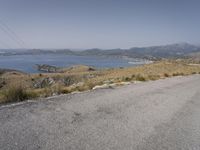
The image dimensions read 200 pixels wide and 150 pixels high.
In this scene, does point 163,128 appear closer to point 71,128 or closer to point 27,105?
point 71,128

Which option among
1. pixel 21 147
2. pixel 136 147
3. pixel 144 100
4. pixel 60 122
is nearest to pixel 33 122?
pixel 60 122

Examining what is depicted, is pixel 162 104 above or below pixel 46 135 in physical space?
below

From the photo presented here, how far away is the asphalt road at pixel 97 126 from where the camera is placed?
191 inches

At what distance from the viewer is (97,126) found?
599 cm

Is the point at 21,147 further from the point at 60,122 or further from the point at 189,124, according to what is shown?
the point at 189,124

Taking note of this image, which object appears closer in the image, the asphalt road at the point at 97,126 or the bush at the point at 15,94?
the asphalt road at the point at 97,126

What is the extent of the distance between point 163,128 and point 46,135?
3054mm

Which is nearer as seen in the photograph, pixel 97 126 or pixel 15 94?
pixel 97 126

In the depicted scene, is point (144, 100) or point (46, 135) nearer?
point (46, 135)

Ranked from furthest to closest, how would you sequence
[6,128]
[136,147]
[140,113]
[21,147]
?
[140,113] < [6,128] < [136,147] < [21,147]

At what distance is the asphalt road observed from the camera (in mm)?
4840

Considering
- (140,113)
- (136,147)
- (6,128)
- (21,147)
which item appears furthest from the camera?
(140,113)

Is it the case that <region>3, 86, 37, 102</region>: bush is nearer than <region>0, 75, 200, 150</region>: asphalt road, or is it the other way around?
<region>0, 75, 200, 150</region>: asphalt road

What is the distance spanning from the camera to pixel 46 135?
5074 mm
